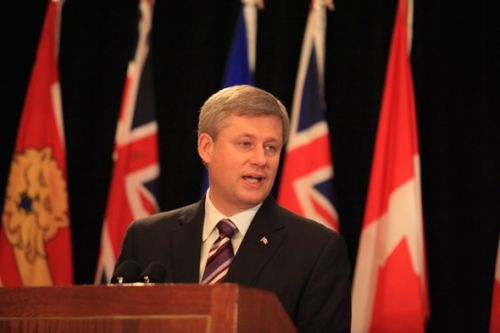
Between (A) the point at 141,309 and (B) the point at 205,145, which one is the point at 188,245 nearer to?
(B) the point at 205,145

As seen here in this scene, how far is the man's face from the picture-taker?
321 centimetres

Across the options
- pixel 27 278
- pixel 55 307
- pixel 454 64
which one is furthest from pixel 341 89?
pixel 55 307

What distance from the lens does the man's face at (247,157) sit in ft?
10.5

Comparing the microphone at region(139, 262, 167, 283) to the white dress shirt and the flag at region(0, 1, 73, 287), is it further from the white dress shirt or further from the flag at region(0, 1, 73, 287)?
the flag at region(0, 1, 73, 287)

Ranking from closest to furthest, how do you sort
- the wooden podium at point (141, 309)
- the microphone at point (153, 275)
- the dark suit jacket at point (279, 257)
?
the wooden podium at point (141, 309)
the microphone at point (153, 275)
the dark suit jacket at point (279, 257)

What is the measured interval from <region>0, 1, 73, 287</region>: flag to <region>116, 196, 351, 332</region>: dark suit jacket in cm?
225

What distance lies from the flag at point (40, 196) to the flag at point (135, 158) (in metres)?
0.32

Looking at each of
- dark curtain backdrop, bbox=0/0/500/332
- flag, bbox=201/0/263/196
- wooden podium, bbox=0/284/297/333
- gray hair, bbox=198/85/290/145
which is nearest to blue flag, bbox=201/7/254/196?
flag, bbox=201/0/263/196

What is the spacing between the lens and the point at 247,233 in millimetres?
3195

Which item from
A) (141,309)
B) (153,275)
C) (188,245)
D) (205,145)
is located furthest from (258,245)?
(141,309)

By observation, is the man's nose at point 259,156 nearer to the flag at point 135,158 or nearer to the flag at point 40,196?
the flag at point 135,158

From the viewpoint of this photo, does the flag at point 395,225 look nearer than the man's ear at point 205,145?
No

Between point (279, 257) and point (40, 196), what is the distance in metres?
2.80

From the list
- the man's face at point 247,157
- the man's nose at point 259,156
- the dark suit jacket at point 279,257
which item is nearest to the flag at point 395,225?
the dark suit jacket at point 279,257
